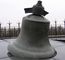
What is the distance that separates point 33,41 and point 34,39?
33 mm

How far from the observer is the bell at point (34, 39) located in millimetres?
2104

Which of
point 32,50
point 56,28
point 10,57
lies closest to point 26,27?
point 32,50

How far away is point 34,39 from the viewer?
86.5 inches

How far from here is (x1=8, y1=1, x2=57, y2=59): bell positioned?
2104mm

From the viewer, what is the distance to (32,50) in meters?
2.14

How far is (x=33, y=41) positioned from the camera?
7.23 ft

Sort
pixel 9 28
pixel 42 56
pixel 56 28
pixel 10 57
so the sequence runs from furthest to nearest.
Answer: pixel 56 28
pixel 9 28
pixel 10 57
pixel 42 56

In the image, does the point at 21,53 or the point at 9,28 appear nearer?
the point at 21,53

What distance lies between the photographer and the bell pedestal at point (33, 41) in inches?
82.7

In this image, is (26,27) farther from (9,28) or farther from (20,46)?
(9,28)

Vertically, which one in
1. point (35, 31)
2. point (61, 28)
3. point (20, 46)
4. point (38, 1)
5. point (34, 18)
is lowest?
point (61, 28)

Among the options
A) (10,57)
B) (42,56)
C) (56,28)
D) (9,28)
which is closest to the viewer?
(42,56)

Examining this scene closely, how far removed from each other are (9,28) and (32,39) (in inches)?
375

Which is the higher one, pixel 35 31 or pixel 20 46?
pixel 35 31
